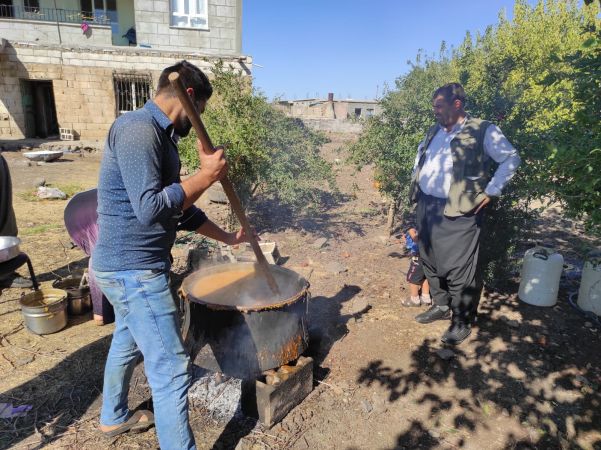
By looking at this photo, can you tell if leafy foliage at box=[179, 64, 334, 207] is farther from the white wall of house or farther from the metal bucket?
the white wall of house

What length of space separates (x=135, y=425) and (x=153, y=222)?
1.65 meters

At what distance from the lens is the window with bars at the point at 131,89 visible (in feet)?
54.3

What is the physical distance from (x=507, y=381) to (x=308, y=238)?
3982mm

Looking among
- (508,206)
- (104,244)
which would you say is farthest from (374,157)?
(104,244)

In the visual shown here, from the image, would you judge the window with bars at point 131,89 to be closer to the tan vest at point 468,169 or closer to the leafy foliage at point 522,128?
the leafy foliage at point 522,128

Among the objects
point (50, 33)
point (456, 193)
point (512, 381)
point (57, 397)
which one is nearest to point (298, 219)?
point (456, 193)

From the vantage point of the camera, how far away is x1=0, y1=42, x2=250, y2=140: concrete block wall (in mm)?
16031

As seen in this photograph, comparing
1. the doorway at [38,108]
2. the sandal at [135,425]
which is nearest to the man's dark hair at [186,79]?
the sandal at [135,425]

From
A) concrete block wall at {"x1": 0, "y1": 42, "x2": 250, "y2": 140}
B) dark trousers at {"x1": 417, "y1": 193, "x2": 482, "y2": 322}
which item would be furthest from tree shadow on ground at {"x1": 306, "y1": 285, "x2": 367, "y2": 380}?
concrete block wall at {"x1": 0, "y1": 42, "x2": 250, "y2": 140}

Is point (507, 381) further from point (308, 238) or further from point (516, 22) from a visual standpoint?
point (516, 22)

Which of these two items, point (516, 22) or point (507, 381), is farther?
point (516, 22)

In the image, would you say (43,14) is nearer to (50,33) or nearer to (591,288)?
(50,33)

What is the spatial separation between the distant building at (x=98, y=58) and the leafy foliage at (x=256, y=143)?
10527 millimetres

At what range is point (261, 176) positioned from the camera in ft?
21.0
